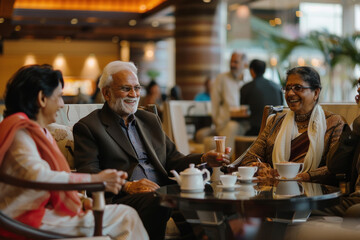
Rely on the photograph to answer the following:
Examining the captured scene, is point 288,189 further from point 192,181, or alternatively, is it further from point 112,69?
point 112,69

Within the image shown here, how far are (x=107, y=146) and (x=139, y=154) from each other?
8.4 inches

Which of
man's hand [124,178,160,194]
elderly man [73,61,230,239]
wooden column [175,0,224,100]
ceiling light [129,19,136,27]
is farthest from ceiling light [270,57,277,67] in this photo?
man's hand [124,178,160,194]

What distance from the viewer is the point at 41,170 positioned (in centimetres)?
238

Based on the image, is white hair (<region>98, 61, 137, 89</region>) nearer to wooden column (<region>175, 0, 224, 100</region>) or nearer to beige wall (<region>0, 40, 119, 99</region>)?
wooden column (<region>175, 0, 224, 100</region>)

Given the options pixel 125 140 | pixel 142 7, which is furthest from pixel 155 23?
pixel 125 140

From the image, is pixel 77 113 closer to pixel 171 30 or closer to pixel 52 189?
pixel 52 189

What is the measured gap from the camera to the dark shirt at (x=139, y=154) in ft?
11.2

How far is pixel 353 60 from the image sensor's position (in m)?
10.5

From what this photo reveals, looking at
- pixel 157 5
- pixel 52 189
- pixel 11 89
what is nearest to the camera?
pixel 52 189

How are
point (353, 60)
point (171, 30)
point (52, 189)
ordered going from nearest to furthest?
point (52, 189)
point (353, 60)
point (171, 30)

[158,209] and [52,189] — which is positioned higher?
[52,189]

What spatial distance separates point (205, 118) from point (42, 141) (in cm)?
724

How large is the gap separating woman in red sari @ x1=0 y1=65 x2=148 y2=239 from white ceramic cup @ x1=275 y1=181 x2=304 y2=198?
2.01 feet

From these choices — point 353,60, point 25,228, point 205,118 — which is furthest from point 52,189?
point 353,60
